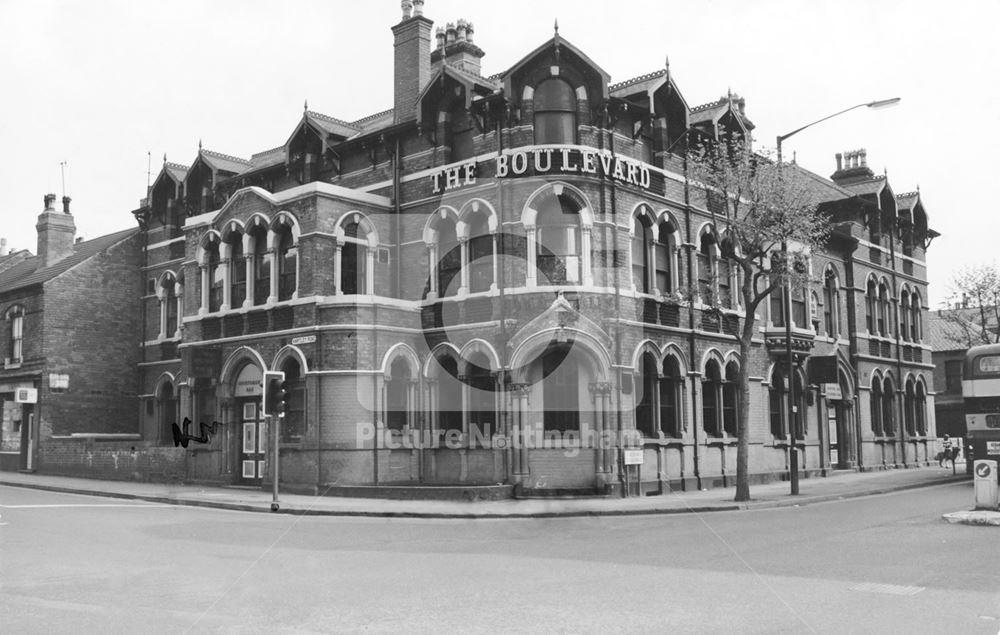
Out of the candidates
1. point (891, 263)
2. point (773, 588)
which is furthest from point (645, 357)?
point (891, 263)

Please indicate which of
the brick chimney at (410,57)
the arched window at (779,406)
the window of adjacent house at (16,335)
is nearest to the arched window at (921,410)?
the arched window at (779,406)

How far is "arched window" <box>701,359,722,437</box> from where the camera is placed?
2769 cm

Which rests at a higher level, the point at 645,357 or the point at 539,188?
the point at 539,188

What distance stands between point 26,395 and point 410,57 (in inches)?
693

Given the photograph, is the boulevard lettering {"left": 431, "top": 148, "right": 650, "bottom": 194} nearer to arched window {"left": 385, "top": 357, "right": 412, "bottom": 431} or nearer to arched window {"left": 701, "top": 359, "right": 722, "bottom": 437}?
arched window {"left": 385, "top": 357, "right": 412, "bottom": 431}

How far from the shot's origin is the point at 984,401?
25.7 m

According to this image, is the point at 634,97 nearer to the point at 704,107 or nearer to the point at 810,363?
the point at 704,107

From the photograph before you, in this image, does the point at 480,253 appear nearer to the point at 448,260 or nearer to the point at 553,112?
the point at 448,260

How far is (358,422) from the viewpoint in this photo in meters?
24.9

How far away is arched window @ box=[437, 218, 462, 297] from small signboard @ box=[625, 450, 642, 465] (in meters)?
6.18

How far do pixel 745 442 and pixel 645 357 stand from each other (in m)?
3.76

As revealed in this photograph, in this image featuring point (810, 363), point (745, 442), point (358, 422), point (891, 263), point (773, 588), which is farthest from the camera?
point (891, 263)

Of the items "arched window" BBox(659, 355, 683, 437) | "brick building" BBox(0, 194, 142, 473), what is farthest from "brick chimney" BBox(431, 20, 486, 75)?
"brick building" BBox(0, 194, 142, 473)

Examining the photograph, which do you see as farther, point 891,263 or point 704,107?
point 891,263
